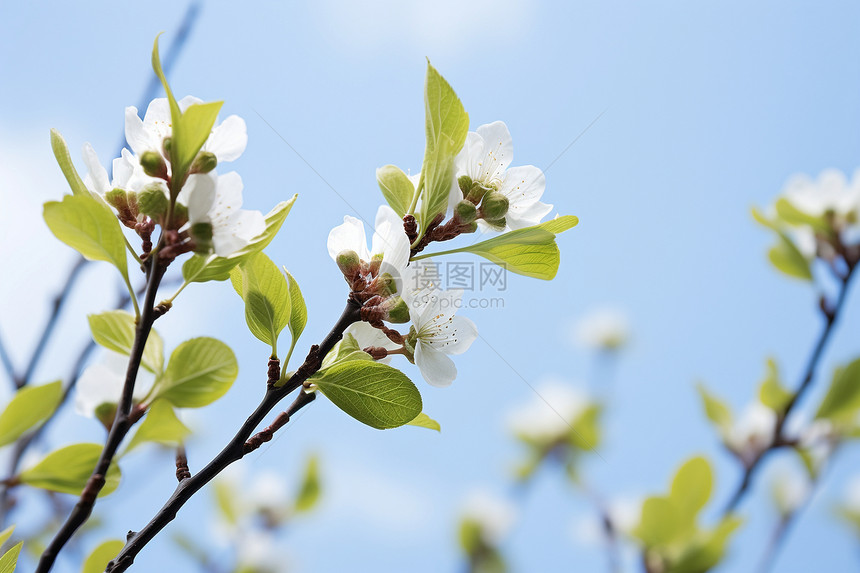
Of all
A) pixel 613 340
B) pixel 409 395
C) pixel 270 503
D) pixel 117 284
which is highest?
pixel 409 395

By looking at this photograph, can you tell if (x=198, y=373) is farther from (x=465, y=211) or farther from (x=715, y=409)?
(x=715, y=409)

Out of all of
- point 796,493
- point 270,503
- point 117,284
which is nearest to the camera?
point 117,284

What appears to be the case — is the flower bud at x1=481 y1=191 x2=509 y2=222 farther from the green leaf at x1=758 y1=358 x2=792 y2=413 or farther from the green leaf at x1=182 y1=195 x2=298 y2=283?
the green leaf at x1=758 y1=358 x2=792 y2=413

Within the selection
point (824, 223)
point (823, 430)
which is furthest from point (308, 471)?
point (824, 223)

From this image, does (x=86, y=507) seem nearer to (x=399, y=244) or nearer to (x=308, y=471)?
(x=399, y=244)

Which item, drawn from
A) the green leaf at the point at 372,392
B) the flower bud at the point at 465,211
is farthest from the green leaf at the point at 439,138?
the green leaf at the point at 372,392

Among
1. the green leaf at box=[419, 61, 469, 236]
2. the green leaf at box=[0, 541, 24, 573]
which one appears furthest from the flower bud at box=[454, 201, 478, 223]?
the green leaf at box=[0, 541, 24, 573]
